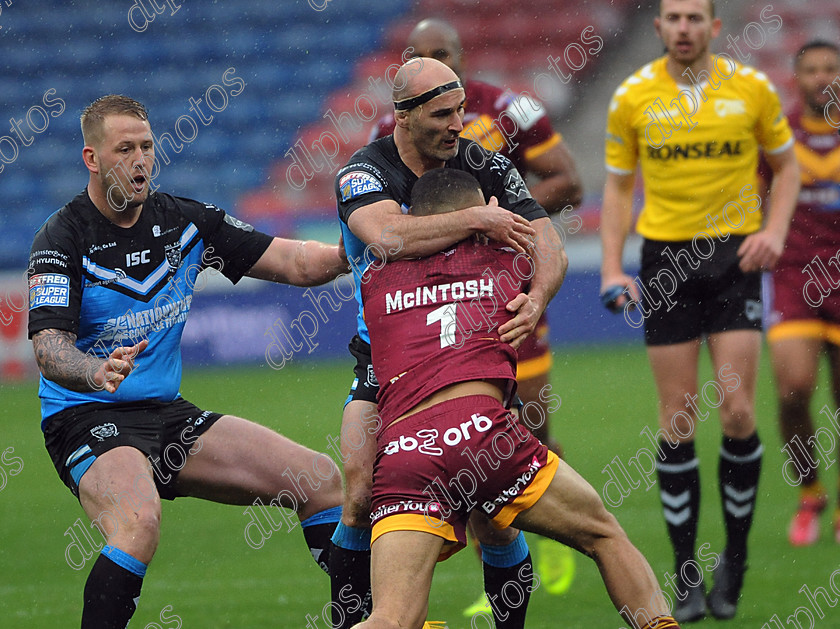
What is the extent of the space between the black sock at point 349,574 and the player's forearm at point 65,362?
1.02 metres

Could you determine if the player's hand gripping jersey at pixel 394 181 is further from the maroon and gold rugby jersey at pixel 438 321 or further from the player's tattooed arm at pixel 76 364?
the player's tattooed arm at pixel 76 364

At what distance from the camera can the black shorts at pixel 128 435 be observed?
13.4 feet

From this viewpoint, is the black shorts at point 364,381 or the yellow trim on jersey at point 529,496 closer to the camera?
the yellow trim on jersey at point 529,496

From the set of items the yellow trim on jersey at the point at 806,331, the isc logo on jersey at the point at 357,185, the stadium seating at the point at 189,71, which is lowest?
the stadium seating at the point at 189,71

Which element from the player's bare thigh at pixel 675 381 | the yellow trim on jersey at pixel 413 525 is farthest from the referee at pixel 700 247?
the yellow trim on jersey at pixel 413 525

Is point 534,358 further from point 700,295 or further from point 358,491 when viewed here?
point 358,491

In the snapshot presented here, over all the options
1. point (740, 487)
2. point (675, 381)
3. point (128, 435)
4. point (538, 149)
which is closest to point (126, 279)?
point (128, 435)

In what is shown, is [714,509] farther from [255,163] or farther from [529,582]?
[255,163]

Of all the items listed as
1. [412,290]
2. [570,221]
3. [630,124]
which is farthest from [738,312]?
[570,221]

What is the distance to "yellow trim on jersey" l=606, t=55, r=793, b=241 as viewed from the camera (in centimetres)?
523

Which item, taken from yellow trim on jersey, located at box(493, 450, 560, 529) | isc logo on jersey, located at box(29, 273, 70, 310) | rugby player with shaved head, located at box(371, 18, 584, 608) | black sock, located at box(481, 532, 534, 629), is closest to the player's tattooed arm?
isc logo on jersey, located at box(29, 273, 70, 310)

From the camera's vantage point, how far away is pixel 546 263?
3.94 meters

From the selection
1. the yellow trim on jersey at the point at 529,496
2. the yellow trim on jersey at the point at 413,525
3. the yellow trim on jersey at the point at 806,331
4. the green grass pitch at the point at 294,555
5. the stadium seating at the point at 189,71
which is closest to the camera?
the yellow trim on jersey at the point at 413,525

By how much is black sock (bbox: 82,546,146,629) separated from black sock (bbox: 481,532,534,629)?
125 cm
